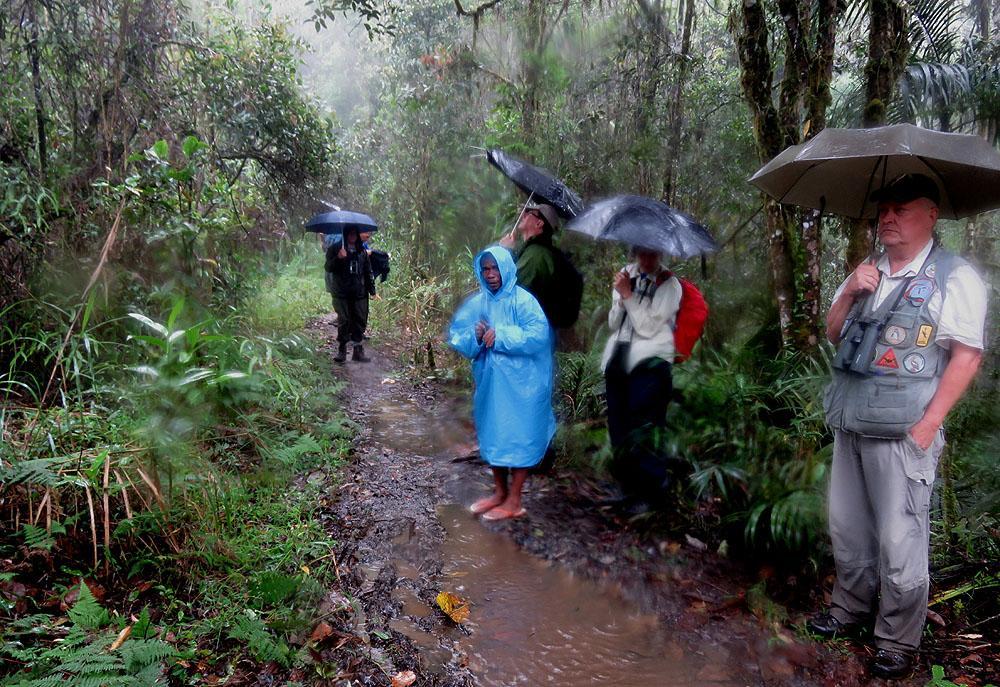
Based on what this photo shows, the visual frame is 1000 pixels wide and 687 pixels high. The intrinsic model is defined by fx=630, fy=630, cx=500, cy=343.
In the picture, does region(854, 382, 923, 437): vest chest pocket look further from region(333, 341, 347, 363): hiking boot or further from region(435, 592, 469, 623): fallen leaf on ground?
region(333, 341, 347, 363): hiking boot

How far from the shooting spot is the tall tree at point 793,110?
3.92 metres

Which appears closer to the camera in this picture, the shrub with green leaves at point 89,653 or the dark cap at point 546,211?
the shrub with green leaves at point 89,653

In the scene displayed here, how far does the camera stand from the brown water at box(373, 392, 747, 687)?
2650 mm

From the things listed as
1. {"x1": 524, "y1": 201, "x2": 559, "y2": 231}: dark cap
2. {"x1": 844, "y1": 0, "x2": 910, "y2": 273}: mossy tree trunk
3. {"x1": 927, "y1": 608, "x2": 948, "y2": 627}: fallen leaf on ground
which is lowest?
{"x1": 927, "y1": 608, "x2": 948, "y2": 627}: fallen leaf on ground

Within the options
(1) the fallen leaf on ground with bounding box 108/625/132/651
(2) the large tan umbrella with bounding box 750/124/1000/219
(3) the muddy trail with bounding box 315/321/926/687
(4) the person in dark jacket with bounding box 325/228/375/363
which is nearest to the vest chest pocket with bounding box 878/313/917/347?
(2) the large tan umbrella with bounding box 750/124/1000/219

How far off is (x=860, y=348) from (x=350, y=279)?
604cm

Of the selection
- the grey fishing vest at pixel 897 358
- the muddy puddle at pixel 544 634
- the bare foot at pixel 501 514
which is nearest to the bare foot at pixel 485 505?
the bare foot at pixel 501 514

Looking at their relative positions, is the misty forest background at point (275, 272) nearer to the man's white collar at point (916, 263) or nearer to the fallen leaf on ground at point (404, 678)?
the fallen leaf on ground at point (404, 678)

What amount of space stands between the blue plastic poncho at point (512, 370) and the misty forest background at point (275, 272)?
1021 mm

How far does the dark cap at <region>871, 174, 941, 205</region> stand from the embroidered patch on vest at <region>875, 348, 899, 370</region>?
0.61 m

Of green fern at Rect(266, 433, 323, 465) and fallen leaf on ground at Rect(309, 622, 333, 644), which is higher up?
green fern at Rect(266, 433, 323, 465)

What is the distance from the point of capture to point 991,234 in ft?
31.7

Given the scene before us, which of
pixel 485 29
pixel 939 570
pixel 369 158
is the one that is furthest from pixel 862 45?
pixel 369 158

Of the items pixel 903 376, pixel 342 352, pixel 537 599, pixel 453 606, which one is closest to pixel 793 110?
pixel 903 376
